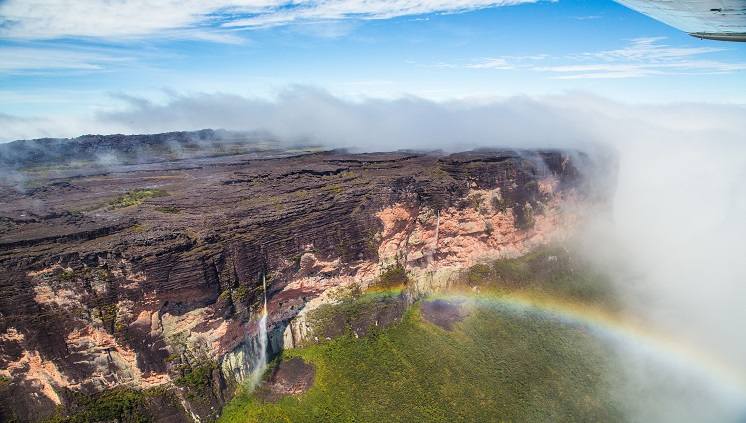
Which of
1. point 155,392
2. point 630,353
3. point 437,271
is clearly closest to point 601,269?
point 630,353

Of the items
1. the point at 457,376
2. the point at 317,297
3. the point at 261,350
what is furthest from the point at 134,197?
the point at 457,376

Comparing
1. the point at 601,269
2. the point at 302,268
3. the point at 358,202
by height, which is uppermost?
the point at 358,202

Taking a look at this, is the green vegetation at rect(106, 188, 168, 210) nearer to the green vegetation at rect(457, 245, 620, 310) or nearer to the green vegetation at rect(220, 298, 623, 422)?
the green vegetation at rect(220, 298, 623, 422)

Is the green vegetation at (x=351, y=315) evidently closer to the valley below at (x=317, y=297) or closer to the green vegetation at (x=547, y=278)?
the valley below at (x=317, y=297)

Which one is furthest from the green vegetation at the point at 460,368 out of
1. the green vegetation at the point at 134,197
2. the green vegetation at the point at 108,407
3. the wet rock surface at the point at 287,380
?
the green vegetation at the point at 134,197

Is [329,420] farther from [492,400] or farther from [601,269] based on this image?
[601,269]
